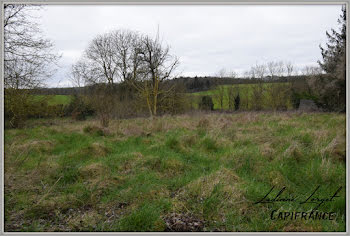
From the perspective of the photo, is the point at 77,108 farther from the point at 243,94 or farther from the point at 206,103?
the point at 243,94

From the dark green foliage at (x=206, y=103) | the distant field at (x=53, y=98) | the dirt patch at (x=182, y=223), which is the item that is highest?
the distant field at (x=53, y=98)

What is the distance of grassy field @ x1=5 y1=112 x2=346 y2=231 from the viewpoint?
8.58ft

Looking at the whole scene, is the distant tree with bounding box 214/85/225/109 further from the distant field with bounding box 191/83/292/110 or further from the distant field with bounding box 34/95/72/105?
the distant field with bounding box 34/95/72/105

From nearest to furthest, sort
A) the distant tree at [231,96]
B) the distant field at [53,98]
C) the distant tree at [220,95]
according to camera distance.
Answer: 1. the distant field at [53,98]
2. the distant tree at [231,96]
3. the distant tree at [220,95]

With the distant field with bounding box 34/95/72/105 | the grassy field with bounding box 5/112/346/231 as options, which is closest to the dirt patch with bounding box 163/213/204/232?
the grassy field with bounding box 5/112/346/231

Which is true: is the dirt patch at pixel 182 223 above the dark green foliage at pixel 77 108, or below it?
below

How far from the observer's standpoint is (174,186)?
3.64 meters

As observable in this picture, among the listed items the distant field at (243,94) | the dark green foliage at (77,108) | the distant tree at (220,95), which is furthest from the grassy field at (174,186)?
the distant tree at (220,95)

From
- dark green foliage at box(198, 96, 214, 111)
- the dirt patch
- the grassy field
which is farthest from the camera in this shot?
dark green foliage at box(198, 96, 214, 111)

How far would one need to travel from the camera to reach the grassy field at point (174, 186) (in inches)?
103

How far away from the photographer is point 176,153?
5.38 metres

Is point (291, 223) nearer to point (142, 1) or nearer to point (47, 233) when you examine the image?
point (47, 233)

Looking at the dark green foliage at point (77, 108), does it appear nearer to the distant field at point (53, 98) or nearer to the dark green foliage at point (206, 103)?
the distant field at point (53, 98)

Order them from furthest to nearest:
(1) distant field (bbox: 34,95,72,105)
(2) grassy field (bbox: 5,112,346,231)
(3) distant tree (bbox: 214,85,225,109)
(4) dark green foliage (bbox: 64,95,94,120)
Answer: (3) distant tree (bbox: 214,85,225,109) → (4) dark green foliage (bbox: 64,95,94,120) → (1) distant field (bbox: 34,95,72,105) → (2) grassy field (bbox: 5,112,346,231)
